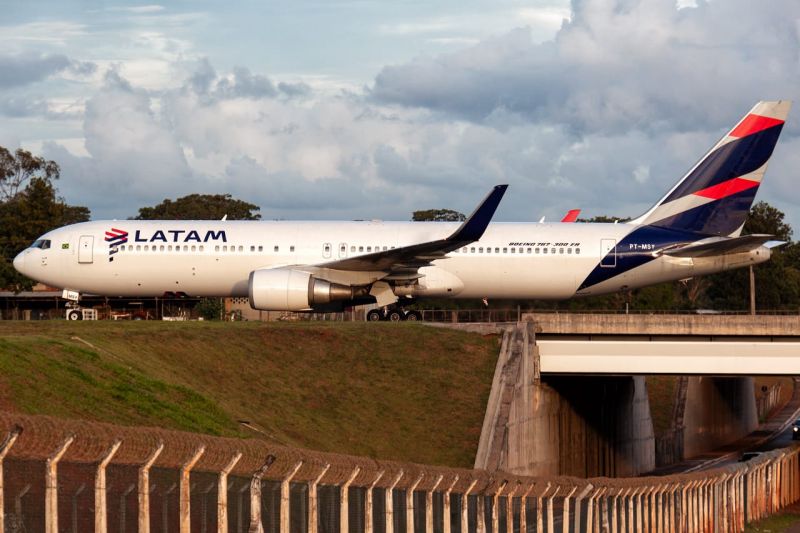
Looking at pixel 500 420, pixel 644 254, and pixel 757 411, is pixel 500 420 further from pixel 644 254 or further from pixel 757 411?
pixel 757 411

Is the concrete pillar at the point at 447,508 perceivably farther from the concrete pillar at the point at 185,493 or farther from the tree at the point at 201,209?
the tree at the point at 201,209

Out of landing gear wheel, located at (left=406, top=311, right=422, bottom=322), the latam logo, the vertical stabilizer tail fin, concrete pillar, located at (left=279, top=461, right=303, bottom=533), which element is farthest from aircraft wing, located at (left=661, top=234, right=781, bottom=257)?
concrete pillar, located at (left=279, top=461, right=303, bottom=533)

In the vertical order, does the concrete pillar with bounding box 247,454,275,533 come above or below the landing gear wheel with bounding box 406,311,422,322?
below

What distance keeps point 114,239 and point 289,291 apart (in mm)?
8635

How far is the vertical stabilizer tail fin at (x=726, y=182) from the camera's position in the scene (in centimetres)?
5109

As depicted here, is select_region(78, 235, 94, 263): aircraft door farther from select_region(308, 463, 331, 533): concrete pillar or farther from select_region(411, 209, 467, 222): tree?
select_region(411, 209, 467, 222): tree

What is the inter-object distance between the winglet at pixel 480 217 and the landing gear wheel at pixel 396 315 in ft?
24.5

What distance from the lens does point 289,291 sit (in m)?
46.5

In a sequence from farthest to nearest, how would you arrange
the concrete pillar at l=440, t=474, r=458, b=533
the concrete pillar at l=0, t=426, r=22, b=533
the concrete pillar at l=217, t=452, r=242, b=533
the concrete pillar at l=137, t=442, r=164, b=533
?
the concrete pillar at l=440, t=474, r=458, b=533 < the concrete pillar at l=217, t=452, r=242, b=533 < the concrete pillar at l=137, t=442, r=164, b=533 < the concrete pillar at l=0, t=426, r=22, b=533

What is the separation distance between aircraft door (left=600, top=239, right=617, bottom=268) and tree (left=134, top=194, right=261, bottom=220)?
86822mm

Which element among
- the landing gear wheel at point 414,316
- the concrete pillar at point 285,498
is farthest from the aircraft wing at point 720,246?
the concrete pillar at point 285,498

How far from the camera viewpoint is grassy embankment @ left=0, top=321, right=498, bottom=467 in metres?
30.2

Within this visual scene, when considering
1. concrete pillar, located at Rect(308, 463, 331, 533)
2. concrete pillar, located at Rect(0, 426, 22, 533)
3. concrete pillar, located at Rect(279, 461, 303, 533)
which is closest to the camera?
concrete pillar, located at Rect(0, 426, 22, 533)

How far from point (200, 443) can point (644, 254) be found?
3704 cm
